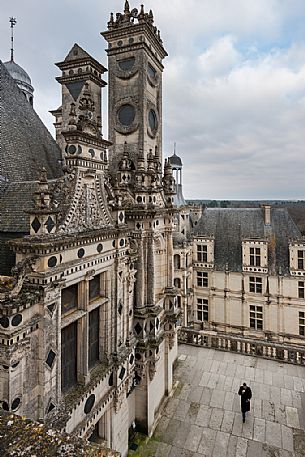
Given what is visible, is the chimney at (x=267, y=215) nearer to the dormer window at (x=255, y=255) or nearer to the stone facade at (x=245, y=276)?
the stone facade at (x=245, y=276)

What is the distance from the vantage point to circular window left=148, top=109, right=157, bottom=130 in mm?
16809

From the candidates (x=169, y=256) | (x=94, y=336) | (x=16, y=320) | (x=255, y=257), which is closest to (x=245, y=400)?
(x=169, y=256)

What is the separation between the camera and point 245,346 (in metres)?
19.3

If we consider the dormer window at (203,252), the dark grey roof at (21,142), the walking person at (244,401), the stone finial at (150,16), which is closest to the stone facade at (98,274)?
the stone finial at (150,16)

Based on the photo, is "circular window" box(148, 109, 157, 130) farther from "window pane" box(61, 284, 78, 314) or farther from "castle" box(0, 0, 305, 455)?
"window pane" box(61, 284, 78, 314)

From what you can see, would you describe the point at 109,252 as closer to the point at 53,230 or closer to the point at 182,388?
the point at 53,230

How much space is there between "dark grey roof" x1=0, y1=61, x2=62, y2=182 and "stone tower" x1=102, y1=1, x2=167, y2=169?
357 centimetres

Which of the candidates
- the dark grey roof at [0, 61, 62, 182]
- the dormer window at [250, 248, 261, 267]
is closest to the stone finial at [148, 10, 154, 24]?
the dark grey roof at [0, 61, 62, 182]

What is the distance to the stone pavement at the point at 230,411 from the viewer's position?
40.1 feet

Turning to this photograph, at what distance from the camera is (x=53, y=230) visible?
758cm

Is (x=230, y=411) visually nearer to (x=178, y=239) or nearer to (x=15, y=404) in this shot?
(x=15, y=404)

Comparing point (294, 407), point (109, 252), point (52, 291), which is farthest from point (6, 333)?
point (294, 407)

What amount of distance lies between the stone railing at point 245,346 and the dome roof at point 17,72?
766 inches

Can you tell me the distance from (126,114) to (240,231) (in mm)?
19761
